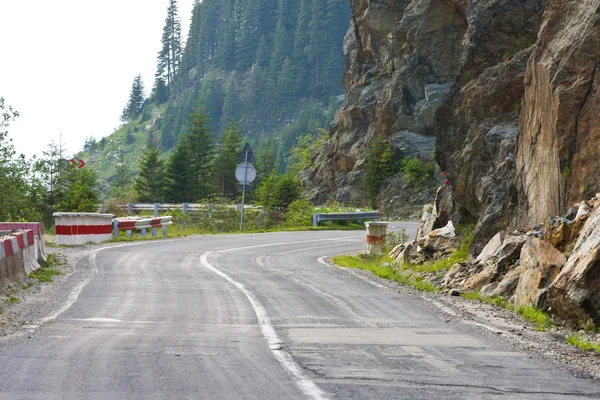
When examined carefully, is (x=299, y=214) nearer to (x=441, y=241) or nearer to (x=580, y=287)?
(x=441, y=241)

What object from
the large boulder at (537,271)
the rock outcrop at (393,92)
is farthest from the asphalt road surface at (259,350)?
the rock outcrop at (393,92)

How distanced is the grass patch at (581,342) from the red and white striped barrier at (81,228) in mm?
17451

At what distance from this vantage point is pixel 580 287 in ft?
34.1

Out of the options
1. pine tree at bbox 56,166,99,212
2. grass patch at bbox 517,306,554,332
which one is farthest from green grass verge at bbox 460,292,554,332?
pine tree at bbox 56,166,99,212

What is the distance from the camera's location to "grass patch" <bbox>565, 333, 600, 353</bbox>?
350 inches

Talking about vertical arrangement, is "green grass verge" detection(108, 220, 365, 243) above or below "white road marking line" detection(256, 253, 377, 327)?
above

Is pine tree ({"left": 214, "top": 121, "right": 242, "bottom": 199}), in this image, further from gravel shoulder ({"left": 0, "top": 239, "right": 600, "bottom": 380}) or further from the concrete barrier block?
the concrete barrier block

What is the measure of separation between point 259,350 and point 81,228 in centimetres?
1798

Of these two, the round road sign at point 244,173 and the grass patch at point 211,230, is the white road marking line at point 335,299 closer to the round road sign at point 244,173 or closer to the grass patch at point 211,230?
Answer: the grass patch at point 211,230

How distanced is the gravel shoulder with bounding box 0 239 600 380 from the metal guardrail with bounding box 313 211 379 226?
21578mm

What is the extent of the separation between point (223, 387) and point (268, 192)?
1542 inches

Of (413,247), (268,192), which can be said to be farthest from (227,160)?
(413,247)

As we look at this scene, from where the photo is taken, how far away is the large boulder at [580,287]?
33.8ft

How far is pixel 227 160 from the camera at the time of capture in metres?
83.4
